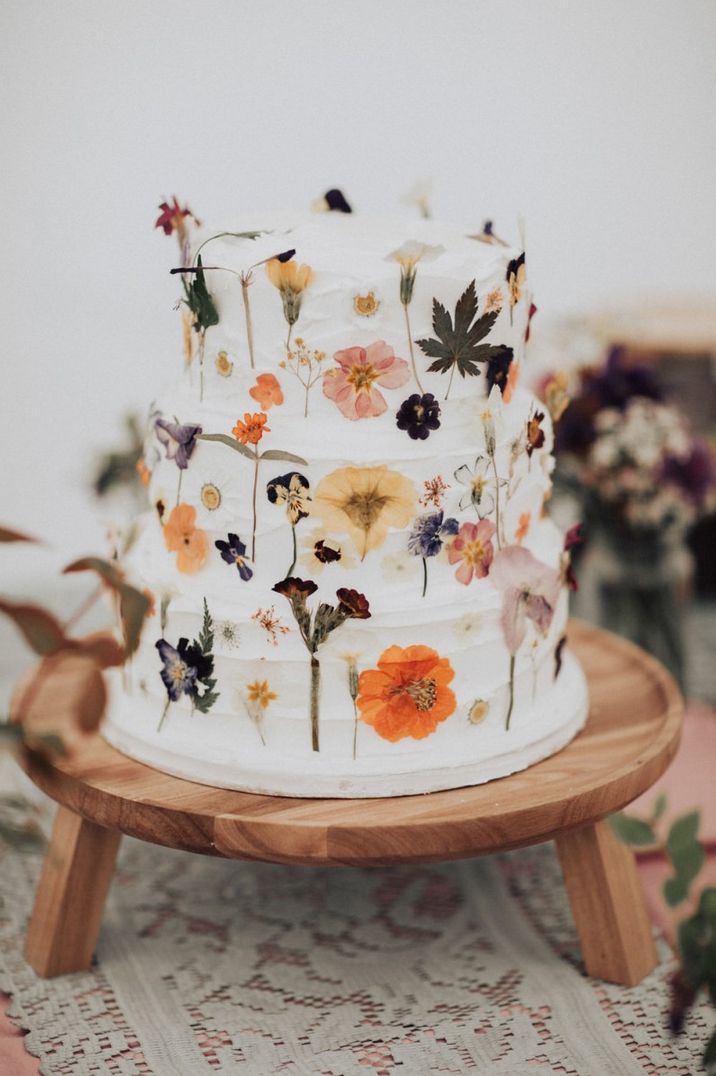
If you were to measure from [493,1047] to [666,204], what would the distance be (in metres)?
2.63

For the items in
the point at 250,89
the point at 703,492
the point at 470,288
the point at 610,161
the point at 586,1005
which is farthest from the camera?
the point at 610,161

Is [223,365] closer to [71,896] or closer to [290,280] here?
[290,280]

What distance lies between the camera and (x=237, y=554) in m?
1.13

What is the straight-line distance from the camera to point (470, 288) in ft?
3.61

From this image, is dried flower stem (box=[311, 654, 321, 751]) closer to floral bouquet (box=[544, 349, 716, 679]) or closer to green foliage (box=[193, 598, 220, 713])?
green foliage (box=[193, 598, 220, 713])

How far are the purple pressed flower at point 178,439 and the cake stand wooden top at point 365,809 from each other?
0.35 meters

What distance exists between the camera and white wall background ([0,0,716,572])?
8.89ft

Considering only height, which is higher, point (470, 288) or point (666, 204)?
point (666, 204)

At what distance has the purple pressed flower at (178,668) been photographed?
45.7 inches

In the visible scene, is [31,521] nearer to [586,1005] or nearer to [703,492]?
[703,492]

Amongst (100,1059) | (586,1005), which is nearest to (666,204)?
(586,1005)

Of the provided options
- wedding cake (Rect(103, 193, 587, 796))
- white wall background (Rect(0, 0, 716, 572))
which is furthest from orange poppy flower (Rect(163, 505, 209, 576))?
white wall background (Rect(0, 0, 716, 572))

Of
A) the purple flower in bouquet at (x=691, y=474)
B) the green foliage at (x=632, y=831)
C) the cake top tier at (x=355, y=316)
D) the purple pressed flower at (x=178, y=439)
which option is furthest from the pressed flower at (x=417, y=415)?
the purple flower in bouquet at (x=691, y=474)

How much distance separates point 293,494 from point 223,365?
6.8 inches
